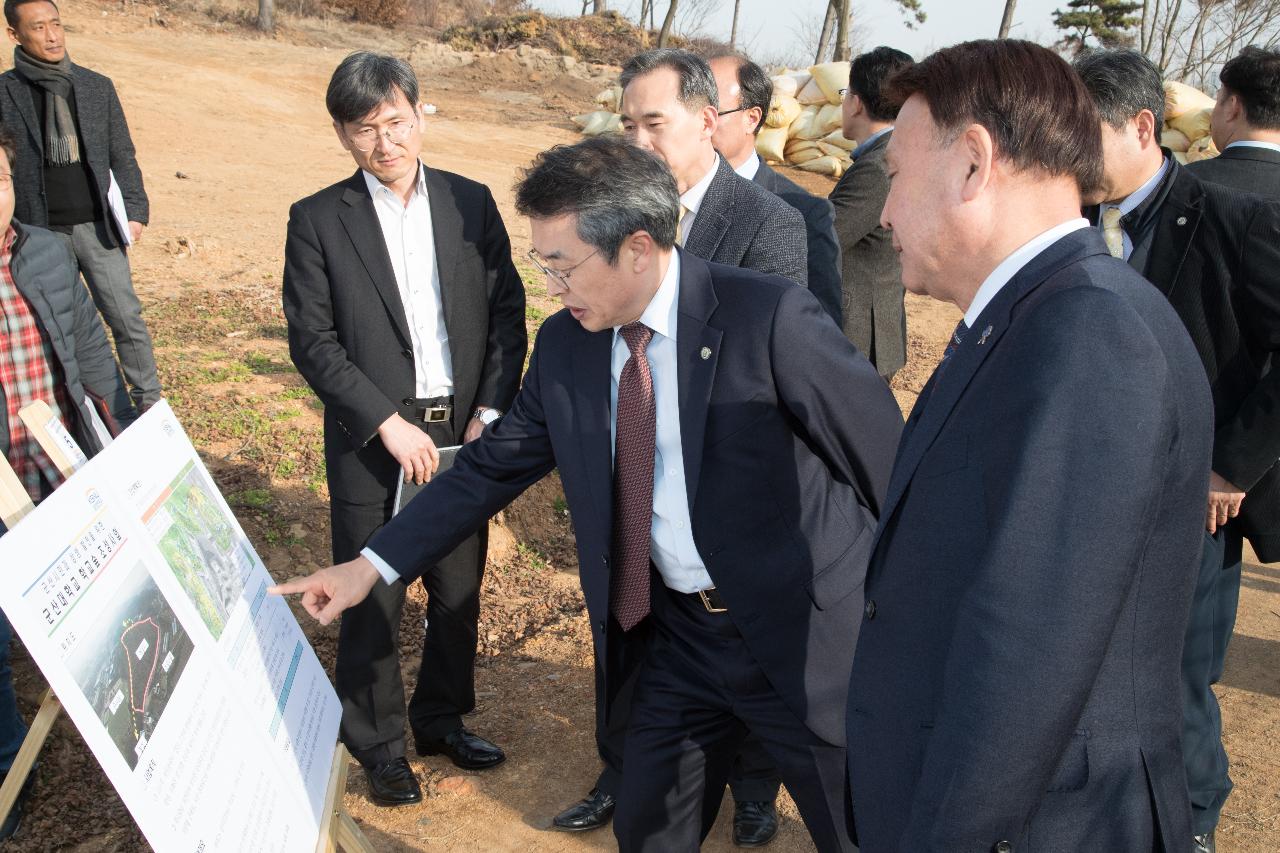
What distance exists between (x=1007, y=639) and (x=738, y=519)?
111 cm

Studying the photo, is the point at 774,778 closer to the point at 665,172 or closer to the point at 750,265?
the point at 750,265

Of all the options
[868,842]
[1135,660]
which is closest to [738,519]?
[868,842]

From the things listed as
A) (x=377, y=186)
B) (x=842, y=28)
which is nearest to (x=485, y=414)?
(x=377, y=186)

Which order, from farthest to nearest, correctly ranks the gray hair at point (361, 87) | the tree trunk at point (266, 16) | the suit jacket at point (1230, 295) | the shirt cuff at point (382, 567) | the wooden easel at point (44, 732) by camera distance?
the tree trunk at point (266, 16) → the gray hair at point (361, 87) → the suit jacket at point (1230, 295) → the shirt cuff at point (382, 567) → the wooden easel at point (44, 732)

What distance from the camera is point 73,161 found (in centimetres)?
549

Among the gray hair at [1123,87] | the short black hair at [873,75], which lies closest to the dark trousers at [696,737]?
the gray hair at [1123,87]

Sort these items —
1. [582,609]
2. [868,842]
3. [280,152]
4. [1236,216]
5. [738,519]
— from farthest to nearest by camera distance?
[280,152], [582,609], [1236,216], [738,519], [868,842]

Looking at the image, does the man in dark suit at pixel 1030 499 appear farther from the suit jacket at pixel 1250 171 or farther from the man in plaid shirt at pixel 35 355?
the man in plaid shirt at pixel 35 355

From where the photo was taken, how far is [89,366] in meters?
3.32

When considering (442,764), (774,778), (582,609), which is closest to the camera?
(774,778)

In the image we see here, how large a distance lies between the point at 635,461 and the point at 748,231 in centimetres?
116

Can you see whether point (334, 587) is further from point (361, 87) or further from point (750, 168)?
point (750, 168)

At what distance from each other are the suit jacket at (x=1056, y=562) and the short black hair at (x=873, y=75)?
3.23m

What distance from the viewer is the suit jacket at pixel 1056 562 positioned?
1.23 metres
